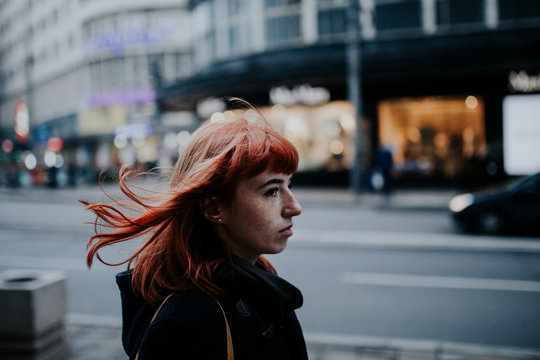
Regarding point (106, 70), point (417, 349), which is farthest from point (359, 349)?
point (106, 70)

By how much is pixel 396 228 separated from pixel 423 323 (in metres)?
6.68

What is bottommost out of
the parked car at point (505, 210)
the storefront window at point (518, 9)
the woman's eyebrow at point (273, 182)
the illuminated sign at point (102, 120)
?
the parked car at point (505, 210)

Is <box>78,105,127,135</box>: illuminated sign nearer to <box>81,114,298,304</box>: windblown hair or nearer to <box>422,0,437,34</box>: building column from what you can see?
<box>422,0,437,34</box>: building column

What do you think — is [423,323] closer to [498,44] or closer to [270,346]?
[270,346]

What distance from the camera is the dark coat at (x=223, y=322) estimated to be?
1193mm

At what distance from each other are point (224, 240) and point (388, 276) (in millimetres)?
6390

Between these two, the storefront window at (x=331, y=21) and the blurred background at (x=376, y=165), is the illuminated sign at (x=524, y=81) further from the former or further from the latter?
the storefront window at (x=331, y=21)

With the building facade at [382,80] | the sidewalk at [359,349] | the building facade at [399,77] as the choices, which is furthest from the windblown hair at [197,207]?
the building facade at [399,77]

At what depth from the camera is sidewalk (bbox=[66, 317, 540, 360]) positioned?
407cm

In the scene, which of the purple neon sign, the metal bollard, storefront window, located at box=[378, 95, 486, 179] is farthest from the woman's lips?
the purple neon sign

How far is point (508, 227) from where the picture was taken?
10.5 meters

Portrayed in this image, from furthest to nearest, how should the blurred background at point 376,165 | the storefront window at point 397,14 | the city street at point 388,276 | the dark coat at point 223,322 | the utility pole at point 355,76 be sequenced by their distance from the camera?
the storefront window at point 397,14 < the utility pole at point 355,76 < the blurred background at point 376,165 < the city street at point 388,276 < the dark coat at point 223,322

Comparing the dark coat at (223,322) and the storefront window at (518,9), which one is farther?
the storefront window at (518,9)

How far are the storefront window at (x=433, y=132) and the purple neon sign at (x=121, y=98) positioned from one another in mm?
28960
